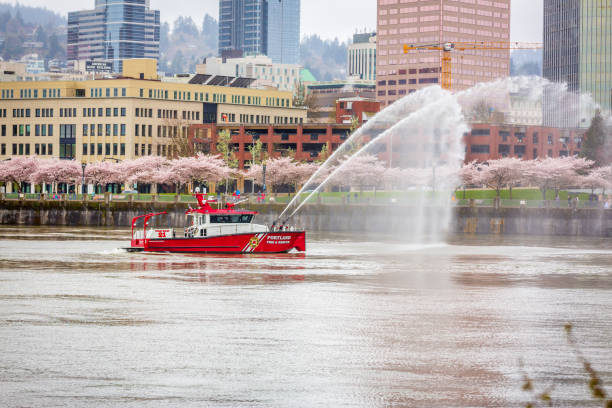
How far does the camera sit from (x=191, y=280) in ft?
222

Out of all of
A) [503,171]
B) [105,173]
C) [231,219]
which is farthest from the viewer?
[105,173]

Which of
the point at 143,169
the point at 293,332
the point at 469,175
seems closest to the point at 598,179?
the point at 469,175

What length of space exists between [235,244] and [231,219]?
2192 millimetres

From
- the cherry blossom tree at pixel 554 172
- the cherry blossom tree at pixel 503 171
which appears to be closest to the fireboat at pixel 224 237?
the cherry blossom tree at pixel 503 171

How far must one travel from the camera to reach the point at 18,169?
19200 cm

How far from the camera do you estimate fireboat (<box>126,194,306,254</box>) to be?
8881cm

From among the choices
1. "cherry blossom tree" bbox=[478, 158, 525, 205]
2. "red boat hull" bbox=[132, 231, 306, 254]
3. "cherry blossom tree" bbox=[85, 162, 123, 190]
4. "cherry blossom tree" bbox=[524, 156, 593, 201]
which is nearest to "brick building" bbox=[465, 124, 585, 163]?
"cherry blossom tree" bbox=[524, 156, 593, 201]

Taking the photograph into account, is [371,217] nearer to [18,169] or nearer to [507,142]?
[507,142]

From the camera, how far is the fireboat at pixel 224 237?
291ft

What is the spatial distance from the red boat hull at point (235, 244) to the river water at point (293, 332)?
6618mm

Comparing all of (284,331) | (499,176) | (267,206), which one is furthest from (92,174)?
(284,331)

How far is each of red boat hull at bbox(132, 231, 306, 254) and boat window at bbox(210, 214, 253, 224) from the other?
3.79 feet

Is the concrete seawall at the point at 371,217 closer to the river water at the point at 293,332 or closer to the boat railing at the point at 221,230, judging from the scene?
the boat railing at the point at 221,230

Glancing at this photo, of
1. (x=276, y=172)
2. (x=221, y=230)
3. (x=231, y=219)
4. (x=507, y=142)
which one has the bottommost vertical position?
(x=221, y=230)
